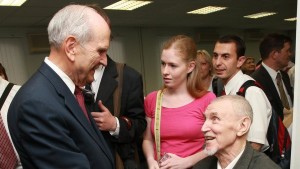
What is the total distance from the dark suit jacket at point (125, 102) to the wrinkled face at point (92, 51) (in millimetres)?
421

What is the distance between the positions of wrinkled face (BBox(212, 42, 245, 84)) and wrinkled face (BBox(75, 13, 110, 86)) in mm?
1214

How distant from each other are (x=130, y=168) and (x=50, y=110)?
76 cm

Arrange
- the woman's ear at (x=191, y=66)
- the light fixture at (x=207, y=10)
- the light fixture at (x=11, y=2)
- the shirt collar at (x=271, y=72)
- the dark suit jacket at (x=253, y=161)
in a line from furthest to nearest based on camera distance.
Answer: the light fixture at (x=207, y=10)
the light fixture at (x=11, y=2)
the shirt collar at (x=271, y=72)
the woman's ear at (x=191, y=66)
the dark suit jacket at (x=253, y=161)

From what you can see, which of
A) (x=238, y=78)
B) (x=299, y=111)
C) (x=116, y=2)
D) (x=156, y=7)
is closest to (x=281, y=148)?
(x=238, y=78)

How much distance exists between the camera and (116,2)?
17.7 feet

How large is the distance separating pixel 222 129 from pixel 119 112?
0.55 meters

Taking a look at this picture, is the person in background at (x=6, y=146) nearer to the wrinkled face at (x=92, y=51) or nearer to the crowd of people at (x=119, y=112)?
the crowd of people at (x=119, y=112)

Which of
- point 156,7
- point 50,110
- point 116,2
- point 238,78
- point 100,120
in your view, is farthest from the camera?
point 156,7

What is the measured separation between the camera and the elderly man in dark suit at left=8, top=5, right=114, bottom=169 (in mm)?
834

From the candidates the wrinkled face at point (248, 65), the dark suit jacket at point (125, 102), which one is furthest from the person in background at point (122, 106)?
the wrinkled face at point (248, 65)

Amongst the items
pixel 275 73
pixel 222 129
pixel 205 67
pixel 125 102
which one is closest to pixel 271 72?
pixel 275 73

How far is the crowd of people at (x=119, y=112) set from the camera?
86 centimetres

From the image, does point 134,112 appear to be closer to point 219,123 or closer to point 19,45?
point 219,123

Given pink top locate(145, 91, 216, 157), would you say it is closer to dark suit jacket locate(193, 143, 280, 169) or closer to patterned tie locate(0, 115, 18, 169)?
dark suit jacket locate(193, 143, 280, 169)
